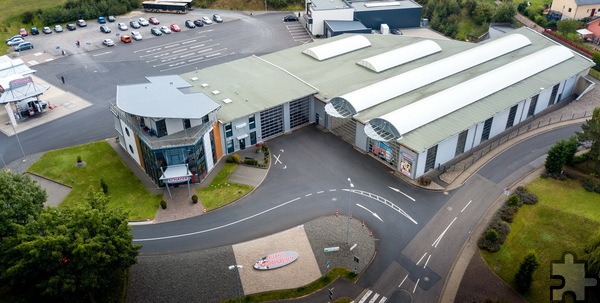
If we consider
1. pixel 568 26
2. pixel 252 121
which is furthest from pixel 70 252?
pixel 568 26

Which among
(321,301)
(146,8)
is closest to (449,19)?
(146,8)

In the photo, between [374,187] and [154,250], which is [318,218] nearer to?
[374,187]

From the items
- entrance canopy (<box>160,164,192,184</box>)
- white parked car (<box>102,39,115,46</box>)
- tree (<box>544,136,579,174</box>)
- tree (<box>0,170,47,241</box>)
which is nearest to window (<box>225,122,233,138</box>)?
entrance canopy (<box>160,164,192,184</box>)

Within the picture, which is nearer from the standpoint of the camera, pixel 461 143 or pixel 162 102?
pixel 162 102

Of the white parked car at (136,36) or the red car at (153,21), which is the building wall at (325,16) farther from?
the white parked car at (136,36)

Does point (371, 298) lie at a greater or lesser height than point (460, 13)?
lesser

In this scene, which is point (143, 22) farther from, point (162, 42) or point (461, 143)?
point (461, 143)
